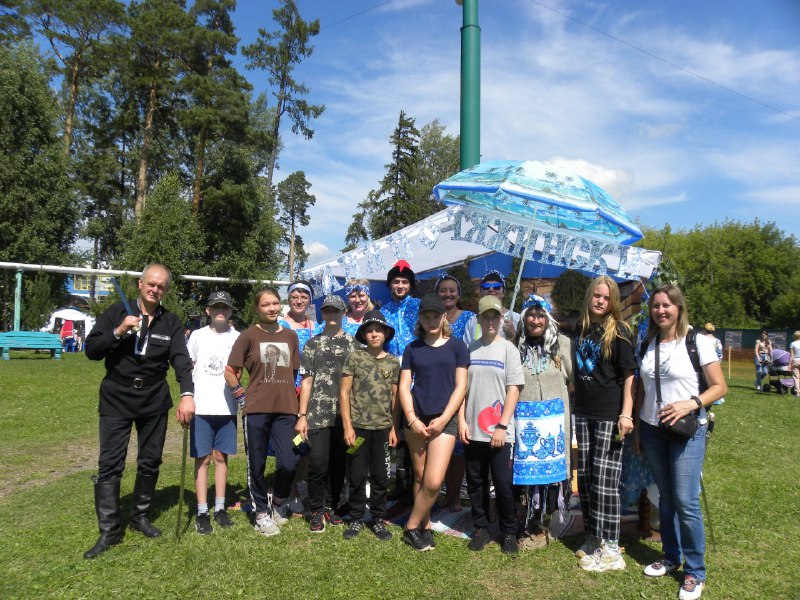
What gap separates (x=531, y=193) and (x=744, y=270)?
45808 millimetres

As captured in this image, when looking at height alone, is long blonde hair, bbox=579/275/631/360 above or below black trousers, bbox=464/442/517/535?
above

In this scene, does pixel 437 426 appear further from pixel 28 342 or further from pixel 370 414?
pixel 28 342

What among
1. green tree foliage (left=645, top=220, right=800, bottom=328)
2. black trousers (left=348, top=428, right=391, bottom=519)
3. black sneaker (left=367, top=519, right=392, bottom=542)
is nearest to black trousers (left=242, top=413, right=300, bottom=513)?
black trousers (left=348, top=428, right=391, bottom=519)

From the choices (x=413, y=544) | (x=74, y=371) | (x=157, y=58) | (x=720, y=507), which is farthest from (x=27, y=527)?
(x=157, y=58)

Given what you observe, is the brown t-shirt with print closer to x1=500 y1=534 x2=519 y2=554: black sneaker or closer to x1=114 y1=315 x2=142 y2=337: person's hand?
x1=114 y1=315 x2=142 y2=337: person's hand

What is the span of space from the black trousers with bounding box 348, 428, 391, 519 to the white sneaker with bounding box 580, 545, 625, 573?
1.51 meters

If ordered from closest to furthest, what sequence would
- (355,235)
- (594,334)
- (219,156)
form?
(594,334)
(219,156)
(355,235)

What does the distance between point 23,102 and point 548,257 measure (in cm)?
2615

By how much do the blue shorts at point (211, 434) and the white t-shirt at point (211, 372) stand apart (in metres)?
0.07

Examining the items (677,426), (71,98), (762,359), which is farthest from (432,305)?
(71,98)

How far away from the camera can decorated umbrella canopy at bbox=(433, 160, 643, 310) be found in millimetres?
4812

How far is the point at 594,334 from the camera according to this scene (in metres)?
3.92

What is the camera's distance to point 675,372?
350 cm

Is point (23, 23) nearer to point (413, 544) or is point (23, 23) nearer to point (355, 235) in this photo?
point (355, 235)
